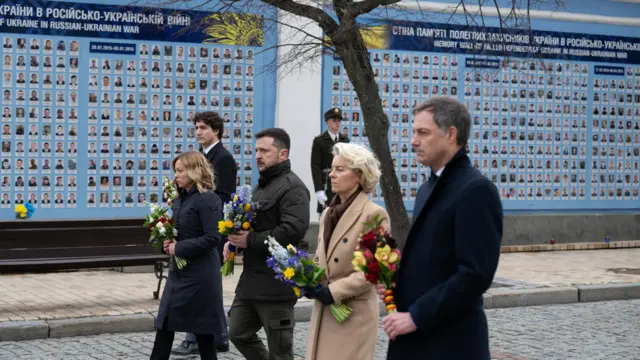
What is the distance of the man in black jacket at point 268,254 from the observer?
7.31 m

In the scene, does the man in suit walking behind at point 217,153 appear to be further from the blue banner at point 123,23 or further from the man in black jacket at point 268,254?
the blue banner at point 123,23

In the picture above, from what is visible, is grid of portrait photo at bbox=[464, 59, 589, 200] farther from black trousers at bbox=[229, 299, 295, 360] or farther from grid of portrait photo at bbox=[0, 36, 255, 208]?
black trousers at bbox=[229, 299, 295, 360]

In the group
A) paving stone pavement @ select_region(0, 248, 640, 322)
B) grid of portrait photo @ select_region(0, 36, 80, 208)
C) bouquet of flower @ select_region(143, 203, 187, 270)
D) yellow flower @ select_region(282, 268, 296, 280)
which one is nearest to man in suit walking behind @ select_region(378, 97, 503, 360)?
yellow flower @ select_region(282, 268, 296, 280)

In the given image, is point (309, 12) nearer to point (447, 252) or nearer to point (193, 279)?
point (193, 279)

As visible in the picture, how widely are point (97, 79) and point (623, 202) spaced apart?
8921 mm

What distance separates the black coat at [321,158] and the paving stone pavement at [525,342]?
11.4 feet

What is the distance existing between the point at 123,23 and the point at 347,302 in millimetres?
9232

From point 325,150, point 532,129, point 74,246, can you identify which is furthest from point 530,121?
point 74,246

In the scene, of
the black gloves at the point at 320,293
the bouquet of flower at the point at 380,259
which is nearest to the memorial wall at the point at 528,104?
the black gloves at the point at 320,293

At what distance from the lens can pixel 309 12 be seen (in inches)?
470

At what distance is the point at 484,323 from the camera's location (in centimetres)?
469

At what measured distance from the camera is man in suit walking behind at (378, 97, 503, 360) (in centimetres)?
447

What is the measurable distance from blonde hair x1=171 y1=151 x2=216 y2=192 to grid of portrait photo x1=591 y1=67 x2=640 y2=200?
37.4 ft

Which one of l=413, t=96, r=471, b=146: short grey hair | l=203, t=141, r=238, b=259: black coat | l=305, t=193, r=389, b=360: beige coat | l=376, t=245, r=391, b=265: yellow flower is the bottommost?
l=305, t=193, r=389, b=360: beige coat
